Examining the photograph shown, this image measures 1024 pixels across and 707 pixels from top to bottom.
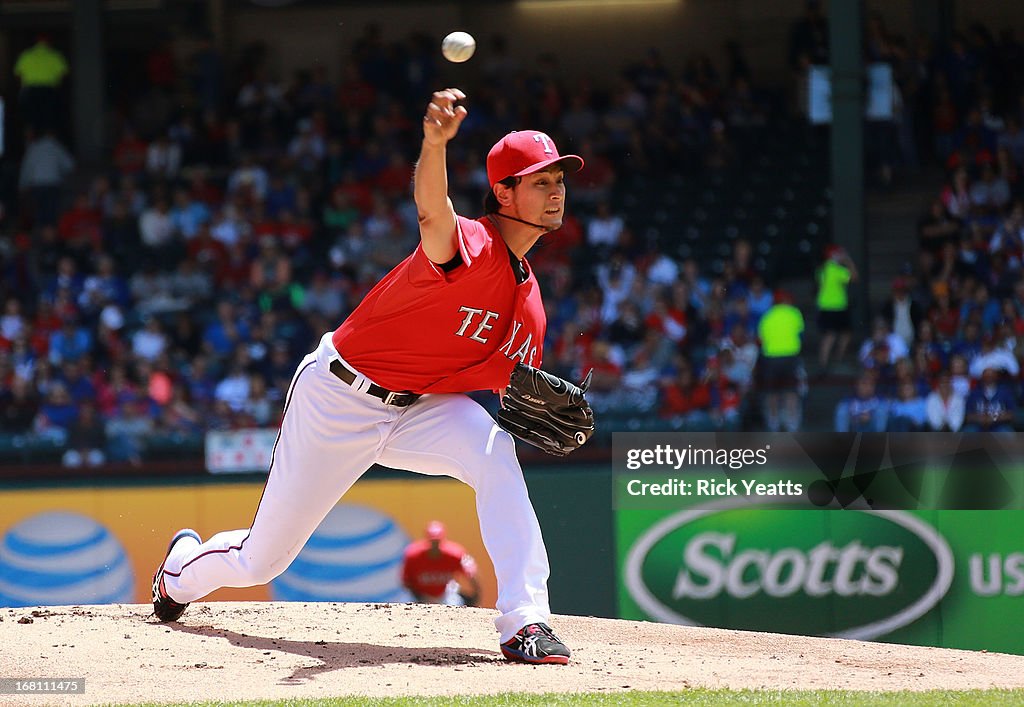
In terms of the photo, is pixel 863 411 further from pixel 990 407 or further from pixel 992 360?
pixel 992 360

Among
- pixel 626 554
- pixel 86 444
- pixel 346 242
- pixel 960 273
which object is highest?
pixel 346 242

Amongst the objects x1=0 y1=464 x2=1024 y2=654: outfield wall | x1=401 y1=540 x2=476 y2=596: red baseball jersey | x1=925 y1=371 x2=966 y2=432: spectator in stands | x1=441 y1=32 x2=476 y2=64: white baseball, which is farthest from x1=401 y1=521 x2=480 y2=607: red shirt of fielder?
x1=441 y1=32 x2=476 y2=64: white baseball

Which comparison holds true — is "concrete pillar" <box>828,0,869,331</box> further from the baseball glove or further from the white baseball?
the white baseball

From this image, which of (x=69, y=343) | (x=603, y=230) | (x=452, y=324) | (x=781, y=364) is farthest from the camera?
(x=603, y=230)

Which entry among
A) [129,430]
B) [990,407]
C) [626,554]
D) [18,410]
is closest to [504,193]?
[626,554]

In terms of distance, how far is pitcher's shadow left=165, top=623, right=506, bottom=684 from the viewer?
5152 millimetres

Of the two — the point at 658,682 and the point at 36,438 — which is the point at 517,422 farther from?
the point at 36,438

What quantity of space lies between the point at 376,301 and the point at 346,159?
399 inches

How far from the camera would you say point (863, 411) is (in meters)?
9.46

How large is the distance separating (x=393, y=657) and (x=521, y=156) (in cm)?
188

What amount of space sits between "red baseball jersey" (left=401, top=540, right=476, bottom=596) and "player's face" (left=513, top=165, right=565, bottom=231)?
3484 millimetres

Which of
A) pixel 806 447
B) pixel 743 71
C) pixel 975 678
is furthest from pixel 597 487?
pixel 743 71

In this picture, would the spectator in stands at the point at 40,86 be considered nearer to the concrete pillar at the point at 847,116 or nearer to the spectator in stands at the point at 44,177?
the spectator in stands at the point at 44,177

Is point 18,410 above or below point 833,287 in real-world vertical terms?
below
